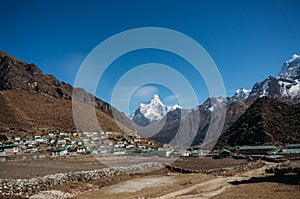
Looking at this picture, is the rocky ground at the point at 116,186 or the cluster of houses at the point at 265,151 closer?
the rocky ground at the point at 116,186

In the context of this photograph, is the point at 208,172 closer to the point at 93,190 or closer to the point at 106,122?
the point at 93,190

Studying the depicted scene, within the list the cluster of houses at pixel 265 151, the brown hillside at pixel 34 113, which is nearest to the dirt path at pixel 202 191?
the cluster of houses at pixel 265 151

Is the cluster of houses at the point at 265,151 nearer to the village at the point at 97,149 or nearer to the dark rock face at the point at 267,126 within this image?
the village at the point at 97,149

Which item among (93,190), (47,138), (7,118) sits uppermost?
(7,118)

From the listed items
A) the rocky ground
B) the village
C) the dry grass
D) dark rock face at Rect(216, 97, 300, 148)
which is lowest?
the rocky ground

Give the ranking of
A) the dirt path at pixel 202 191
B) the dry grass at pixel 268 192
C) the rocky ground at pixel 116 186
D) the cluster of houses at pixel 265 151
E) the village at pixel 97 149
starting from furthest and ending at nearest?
the village at pixel 97 149
the cluster of houses at pixel 265 151
the rocky ground at pixel 116 186
the dirt path at pixel 202 191
the dry grass at pixel 268 192

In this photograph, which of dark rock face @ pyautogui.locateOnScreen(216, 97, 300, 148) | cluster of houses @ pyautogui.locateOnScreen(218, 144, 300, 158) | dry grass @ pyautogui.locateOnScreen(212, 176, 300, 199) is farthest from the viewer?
dark rock face @ pyautogui.locateOnScreen(216, 97, 300, 148)

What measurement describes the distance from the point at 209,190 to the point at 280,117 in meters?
89.5

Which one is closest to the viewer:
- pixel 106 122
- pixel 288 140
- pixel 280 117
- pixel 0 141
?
pixel 288 140

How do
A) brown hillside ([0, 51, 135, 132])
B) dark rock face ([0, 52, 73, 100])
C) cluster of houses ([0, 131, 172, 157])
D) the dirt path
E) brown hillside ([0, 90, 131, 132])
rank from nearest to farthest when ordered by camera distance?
the dirt path
cluster of houses ([0, 131, 172, 157])
brown hillside ([0, 90, 131, 132])
brown hillside ([0, 51, 135, 132])
dark rock face ([0, 52, 73, 100])

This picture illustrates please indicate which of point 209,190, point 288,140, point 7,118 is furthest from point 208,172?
point 7,118

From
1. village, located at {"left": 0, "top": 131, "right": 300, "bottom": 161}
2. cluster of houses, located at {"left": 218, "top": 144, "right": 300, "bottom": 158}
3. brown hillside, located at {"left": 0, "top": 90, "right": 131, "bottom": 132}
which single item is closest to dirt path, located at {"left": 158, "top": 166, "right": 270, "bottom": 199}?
village, located at {"left": 0, "top": 131, "right": 300, "bottom": 161}

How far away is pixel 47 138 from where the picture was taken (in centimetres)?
10800

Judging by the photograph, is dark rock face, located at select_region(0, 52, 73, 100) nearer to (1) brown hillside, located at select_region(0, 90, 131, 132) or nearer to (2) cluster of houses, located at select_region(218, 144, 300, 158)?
(1) brown hillside, located at select_region(0, 90, 131, 132)
